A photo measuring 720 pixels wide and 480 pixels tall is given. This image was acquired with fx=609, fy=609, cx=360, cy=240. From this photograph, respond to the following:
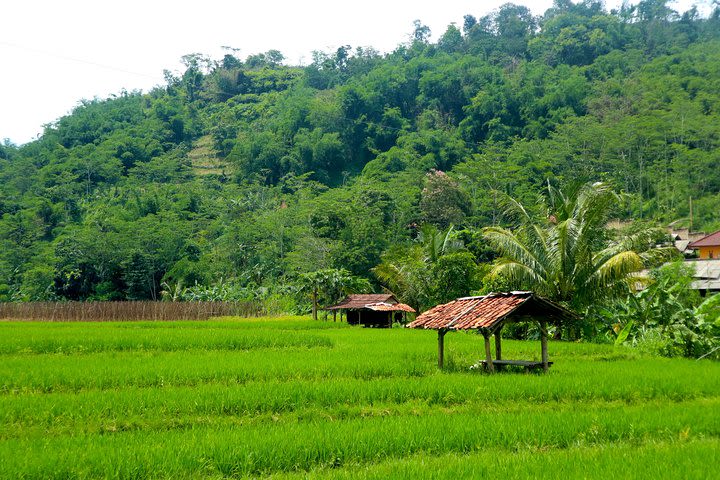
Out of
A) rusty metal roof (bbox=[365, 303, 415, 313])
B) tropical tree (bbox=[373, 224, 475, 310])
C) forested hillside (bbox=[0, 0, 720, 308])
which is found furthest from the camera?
forested hillside (bbox=[0, 0, 720, 308])

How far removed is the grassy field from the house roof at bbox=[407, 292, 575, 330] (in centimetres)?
110

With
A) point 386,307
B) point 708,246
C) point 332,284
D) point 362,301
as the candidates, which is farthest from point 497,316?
point 708,246

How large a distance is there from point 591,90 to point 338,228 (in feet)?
141

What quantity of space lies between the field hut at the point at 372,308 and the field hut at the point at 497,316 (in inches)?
693

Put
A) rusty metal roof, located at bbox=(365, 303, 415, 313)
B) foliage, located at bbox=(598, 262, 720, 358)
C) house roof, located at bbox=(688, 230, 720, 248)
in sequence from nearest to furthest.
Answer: foliage, located at bbox=(598, 262, 720, 358), rusty metal roof, located at bbox=(365, 303, 415, 313), house roof, located at bbox=(688, 230, 720, 248)

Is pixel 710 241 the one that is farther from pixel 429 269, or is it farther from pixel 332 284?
pixel 332 284

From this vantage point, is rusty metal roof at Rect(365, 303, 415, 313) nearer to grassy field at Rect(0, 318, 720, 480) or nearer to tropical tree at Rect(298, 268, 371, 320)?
tropical tree at Rect(298, 268, 371, 320)

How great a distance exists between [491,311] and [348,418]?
5333 millimetres

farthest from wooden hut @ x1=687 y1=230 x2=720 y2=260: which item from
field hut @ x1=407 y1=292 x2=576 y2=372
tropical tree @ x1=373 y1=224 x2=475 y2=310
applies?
field hut @ x1=407 y1=292 x2=576 y2=372

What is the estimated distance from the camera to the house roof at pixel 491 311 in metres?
13.4

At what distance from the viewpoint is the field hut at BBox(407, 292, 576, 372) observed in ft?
44.1

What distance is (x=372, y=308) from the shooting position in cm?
→ 3231

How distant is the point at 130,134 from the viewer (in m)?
88.7

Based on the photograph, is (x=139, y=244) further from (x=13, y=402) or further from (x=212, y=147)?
(x=13, y=402)
